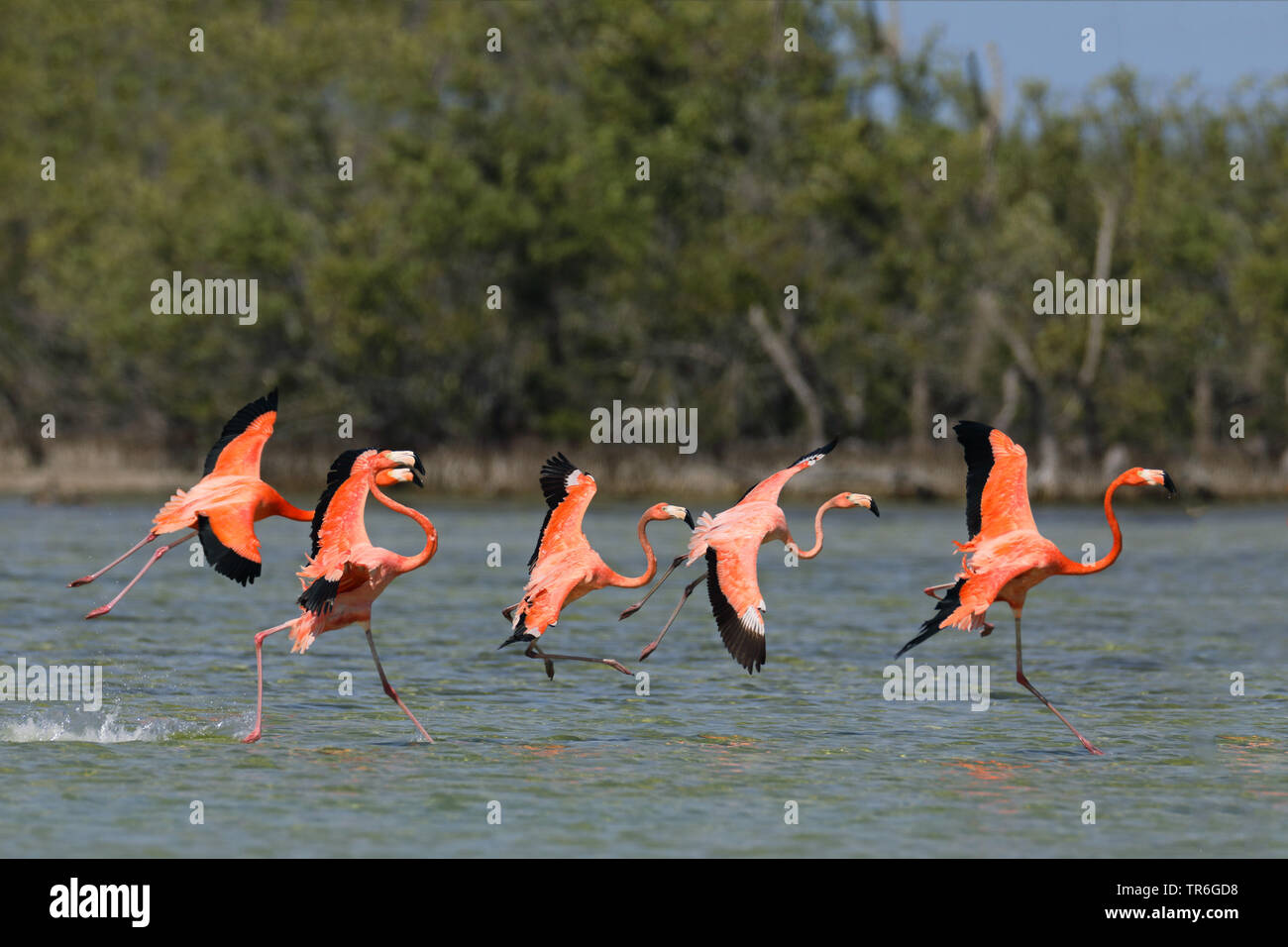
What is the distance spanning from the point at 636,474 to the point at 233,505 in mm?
32503

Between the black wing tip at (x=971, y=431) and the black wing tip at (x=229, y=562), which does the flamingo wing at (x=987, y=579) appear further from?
the black wing tip at (x=229, y=562)

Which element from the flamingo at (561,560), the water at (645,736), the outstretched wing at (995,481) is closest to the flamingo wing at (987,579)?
the outstretched wing at (995,481)

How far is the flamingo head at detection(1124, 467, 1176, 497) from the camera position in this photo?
13.5 m

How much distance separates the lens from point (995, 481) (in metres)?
14.7

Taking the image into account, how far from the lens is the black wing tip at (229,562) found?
1365 cm

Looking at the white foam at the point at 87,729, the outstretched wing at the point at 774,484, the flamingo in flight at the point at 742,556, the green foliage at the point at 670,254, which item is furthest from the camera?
the green foliage at the point at 670,254

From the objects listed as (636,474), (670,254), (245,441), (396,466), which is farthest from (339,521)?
(670,254)

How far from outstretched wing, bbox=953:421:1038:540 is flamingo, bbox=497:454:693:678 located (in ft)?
7.44

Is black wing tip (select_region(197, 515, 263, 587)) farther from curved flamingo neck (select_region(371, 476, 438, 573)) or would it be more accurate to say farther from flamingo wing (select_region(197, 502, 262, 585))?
curved flamingo neck (select_region(371, 476, 438, 573))

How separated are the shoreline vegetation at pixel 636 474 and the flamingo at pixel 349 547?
30795 millimetres

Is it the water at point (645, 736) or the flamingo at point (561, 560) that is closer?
the water at point (645, 736)

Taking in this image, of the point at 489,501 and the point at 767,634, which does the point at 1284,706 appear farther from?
the point at 489,501

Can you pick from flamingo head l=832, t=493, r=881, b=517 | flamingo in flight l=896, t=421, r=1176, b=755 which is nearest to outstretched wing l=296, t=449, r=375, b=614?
flamingo head l=832, t=493, r=881, b=517
